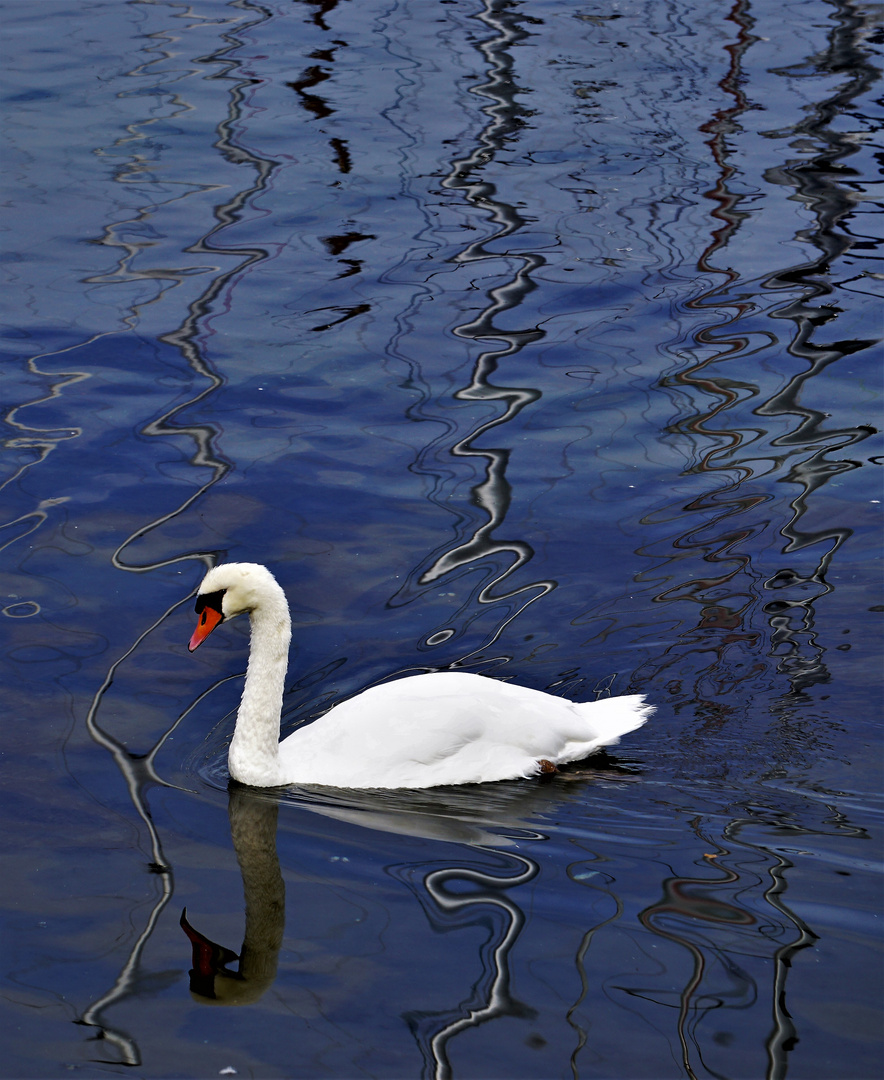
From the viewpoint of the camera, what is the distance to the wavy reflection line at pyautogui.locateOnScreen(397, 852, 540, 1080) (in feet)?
13.0

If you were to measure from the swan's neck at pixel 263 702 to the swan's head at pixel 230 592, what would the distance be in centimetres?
3

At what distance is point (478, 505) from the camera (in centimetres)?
728

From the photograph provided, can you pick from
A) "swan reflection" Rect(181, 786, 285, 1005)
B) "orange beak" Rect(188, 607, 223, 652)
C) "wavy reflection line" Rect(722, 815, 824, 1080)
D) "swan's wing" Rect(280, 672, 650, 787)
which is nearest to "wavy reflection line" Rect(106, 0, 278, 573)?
"orange beak" Rect(188, 607, 223, 652)

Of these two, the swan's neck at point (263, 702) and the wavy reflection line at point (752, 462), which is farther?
the wavy reflection line at point (752, 462)

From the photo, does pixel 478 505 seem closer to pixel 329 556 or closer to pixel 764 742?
pixel 329 556

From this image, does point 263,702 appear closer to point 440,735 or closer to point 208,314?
point 440,735

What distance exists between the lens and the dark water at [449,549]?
4.18 meters

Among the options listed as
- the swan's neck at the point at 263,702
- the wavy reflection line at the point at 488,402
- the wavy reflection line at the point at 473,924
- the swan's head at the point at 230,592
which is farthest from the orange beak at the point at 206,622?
the wavy reflection line at the point at 473,924

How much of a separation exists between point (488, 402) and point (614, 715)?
3318 mm

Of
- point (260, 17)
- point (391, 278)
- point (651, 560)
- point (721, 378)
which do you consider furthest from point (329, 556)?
point (260, 17)

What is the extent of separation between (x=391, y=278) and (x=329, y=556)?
12.6 feet

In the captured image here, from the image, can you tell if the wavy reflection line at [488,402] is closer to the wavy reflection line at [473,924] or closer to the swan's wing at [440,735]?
the swan's wing at [440,735]

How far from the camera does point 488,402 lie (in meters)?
8.38

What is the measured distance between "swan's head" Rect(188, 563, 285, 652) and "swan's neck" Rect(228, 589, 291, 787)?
0.11ft
